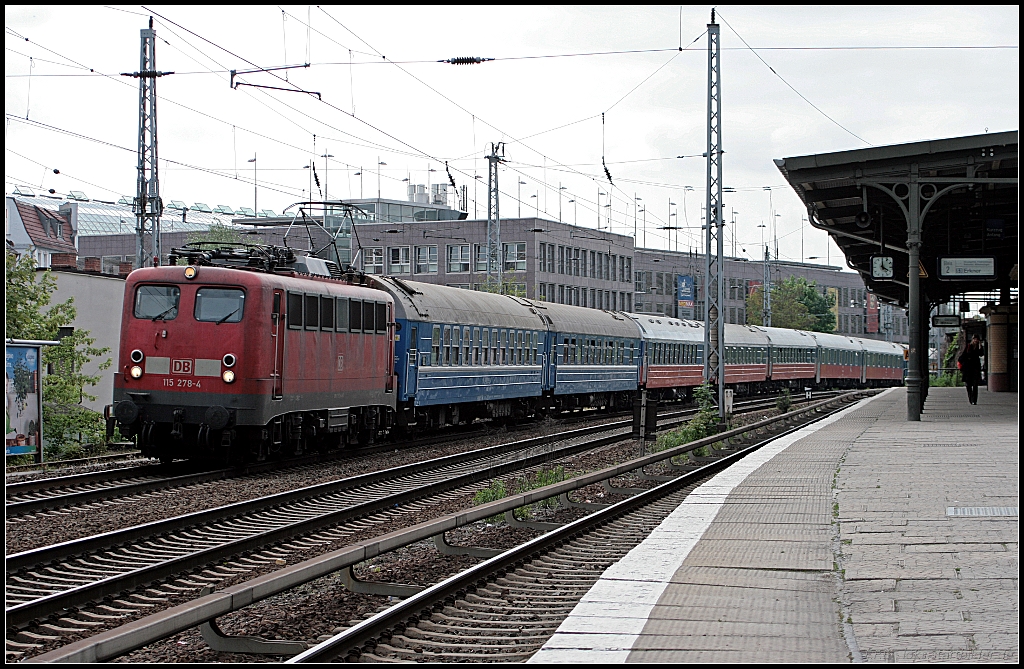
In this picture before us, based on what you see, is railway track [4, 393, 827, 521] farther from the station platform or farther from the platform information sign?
the platform information sign

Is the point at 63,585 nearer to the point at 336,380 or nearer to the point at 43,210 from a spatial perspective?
the point at 336,380

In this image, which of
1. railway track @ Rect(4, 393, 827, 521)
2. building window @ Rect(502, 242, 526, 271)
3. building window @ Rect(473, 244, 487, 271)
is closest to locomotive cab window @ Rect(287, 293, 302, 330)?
railway track @ Rect(4, 393, 827, 521)

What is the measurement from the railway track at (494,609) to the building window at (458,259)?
69.7m

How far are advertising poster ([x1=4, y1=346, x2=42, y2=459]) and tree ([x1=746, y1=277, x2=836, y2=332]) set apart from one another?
94873 mm

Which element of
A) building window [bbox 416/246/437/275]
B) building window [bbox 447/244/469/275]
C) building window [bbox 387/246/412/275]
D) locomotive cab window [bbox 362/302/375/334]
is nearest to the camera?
locomotive cab window [bbox 362/302/375/334]

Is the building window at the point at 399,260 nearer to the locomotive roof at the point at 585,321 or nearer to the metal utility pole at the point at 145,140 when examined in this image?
the locomotive roof at the point at 585,321

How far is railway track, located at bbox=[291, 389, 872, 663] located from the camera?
6906 millimetres

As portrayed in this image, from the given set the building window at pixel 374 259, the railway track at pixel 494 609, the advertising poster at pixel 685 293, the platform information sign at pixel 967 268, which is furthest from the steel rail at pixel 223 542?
the building window at pixel 374 259

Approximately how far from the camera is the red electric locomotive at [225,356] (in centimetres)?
1661

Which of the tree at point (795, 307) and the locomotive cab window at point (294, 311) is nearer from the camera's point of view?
the locomotive cab window at point (294, 311)

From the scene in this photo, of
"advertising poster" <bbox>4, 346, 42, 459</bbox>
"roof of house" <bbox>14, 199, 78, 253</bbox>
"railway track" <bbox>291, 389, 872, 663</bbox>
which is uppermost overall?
"roof of house" <bbox>14, 199, 78, 253</bbox>

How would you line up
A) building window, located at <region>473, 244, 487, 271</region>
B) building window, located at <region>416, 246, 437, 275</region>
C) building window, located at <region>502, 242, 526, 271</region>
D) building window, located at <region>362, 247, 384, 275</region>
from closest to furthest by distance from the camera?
1. building window, located at <region>473, 244, 487, 271</region>
2. building window, located at <region>502, 242, 526, 271</region>
3. building window, located at <region>416, 246, 437, 275</region>
4. building window, located at <region>362, 247, 384, 275</region>

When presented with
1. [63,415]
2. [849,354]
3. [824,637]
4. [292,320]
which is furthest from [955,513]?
[849,354]

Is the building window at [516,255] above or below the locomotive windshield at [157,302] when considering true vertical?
above
